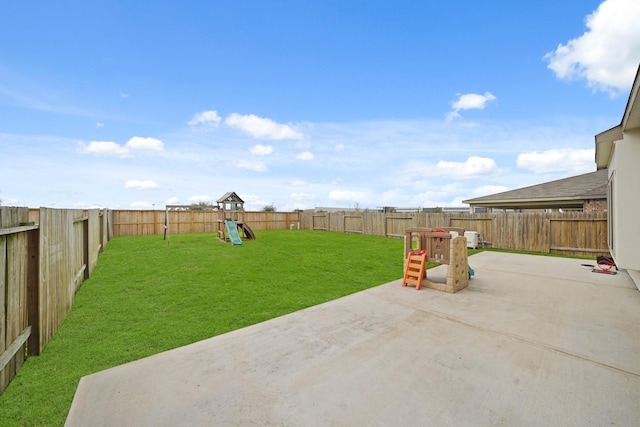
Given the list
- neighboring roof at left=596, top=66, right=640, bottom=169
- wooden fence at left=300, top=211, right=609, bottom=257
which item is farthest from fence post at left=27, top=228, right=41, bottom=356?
wooden fence at left=300, top=211, right=609, bottom=257

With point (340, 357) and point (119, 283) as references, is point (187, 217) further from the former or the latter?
point (340, 357)

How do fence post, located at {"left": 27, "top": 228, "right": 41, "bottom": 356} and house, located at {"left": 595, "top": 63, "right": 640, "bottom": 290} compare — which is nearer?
fence post, located at {"left": 27, "top": 228, "right": 41, "bottom": 356}

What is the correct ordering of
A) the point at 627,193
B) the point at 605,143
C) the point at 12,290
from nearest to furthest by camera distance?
the point at 12,290 → the point at 627,193 → the point at 605,143

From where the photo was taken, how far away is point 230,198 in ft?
46.9

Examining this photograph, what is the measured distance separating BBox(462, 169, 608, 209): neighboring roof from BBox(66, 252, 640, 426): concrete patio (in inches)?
368

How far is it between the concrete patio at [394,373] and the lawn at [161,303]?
0.95ft

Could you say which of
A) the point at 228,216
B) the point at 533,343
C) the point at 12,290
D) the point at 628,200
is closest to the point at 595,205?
the point at 628,200

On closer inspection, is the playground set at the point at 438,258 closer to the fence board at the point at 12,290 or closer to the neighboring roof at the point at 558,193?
the fence board at the point at 12,290

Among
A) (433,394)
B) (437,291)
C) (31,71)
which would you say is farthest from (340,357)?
(31,71)

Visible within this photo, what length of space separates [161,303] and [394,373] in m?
3.87

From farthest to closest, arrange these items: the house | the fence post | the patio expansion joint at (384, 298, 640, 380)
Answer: the house, the fence post, the patio expansion joint at (384, 298, 640, 380)

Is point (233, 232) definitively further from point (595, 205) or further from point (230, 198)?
point (595, 205)

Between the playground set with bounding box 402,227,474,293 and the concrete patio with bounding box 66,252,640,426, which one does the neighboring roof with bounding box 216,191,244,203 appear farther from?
the concrete patio with bounding box 66,252,640,426

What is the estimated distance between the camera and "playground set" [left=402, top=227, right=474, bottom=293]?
493 cm
